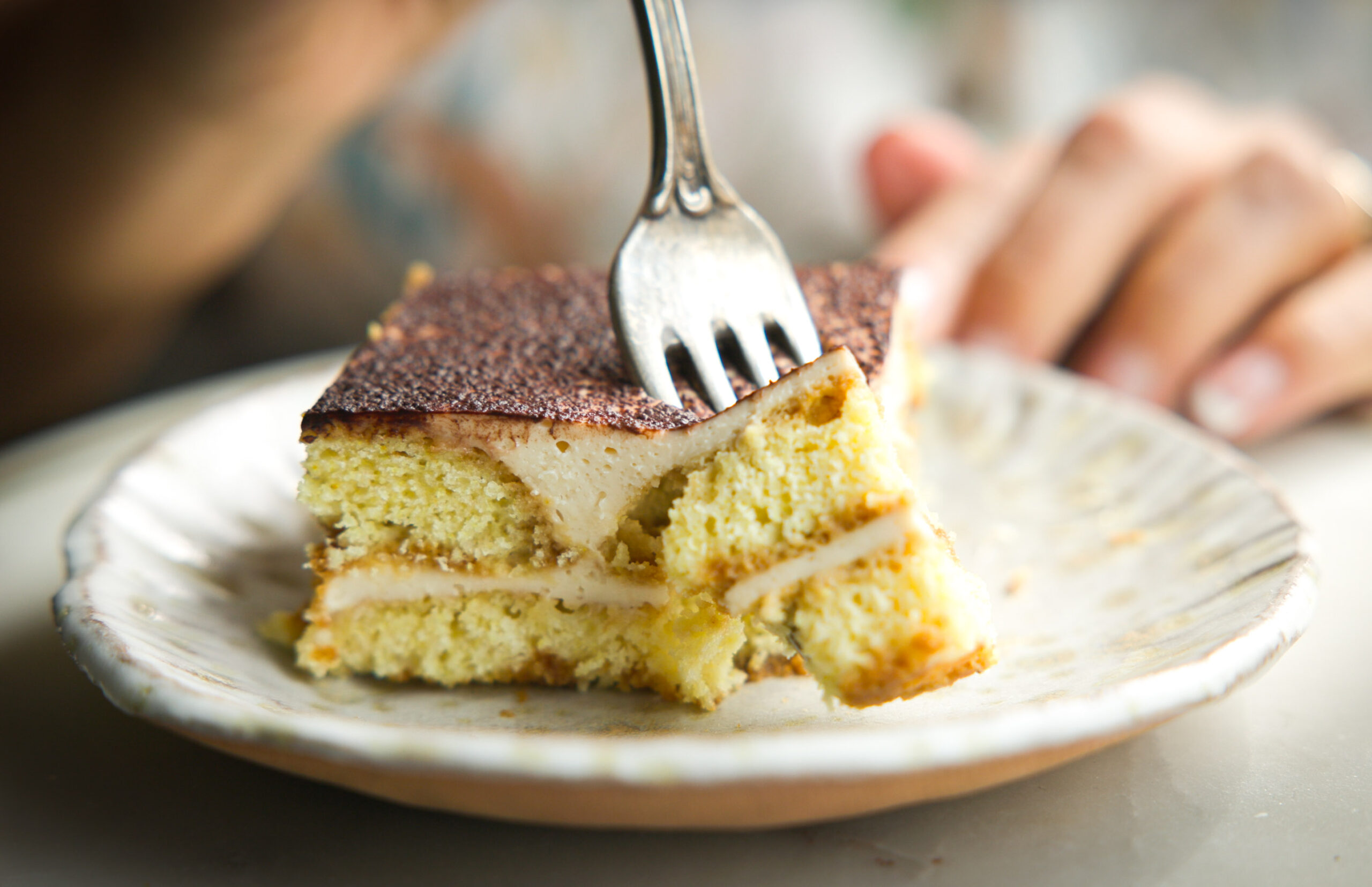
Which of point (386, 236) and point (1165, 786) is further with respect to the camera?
point (386, 236)

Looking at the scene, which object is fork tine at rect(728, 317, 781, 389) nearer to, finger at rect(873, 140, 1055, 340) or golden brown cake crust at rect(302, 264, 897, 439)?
golden brown cake crust at rect(302, 264, 897, 439)

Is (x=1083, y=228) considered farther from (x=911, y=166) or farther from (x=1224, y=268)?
(x=911, y=166)

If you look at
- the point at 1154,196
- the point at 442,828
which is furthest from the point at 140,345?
the point at 1154,196

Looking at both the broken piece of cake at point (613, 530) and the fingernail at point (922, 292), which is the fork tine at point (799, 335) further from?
the fingernail at point (922, 292)

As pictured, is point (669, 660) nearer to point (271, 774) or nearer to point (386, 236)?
point (271, 774)

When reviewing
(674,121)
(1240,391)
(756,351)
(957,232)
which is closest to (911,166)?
(957,232)

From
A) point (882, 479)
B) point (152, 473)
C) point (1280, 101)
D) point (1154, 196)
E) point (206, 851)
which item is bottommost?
point (206, 851)
